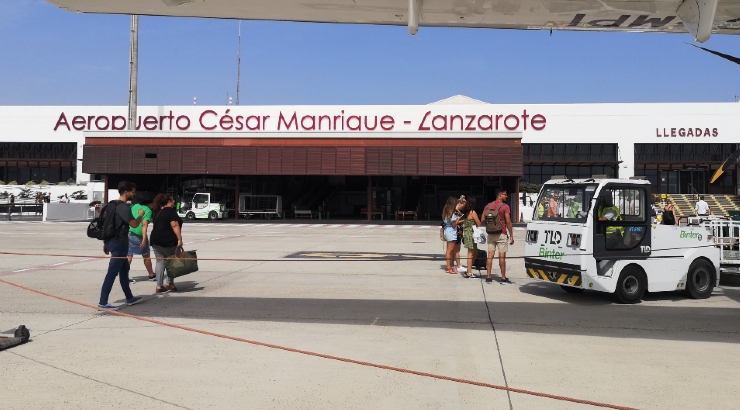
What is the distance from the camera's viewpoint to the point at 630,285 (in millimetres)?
8711

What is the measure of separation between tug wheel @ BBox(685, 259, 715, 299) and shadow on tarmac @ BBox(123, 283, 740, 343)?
734 millimetres

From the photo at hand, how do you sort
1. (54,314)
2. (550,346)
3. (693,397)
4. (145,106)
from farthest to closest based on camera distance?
(145,106)
(54,314)
(550,346)
(693,397)

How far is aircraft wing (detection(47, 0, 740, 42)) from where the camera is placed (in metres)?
5.74

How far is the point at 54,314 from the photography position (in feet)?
24.7

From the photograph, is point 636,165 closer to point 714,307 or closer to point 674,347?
point 714,307

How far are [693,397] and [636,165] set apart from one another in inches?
1894

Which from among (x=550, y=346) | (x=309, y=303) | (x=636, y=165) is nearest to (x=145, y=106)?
(x=636, y=165)

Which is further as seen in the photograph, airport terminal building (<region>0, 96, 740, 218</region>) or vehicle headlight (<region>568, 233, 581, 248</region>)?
airport terminal building (<region>0, 96, 740, 218</region>)

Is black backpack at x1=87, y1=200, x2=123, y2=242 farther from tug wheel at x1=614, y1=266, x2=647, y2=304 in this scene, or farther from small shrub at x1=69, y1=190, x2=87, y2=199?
small shrub at x1=69, y1=190, x2=87, y2=199

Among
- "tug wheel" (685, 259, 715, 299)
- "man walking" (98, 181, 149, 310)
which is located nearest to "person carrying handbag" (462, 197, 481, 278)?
"tug wheel" (685, 259, 715, 299)

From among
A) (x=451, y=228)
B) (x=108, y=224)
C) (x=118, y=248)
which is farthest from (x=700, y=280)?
(x=108, y=224)

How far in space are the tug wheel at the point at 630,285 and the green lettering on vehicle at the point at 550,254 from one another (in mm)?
948

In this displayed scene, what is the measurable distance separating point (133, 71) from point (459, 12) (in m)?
45.3

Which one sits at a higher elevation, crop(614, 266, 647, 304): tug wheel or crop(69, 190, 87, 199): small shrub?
crop(69, 190, 87, 199): small shrub
